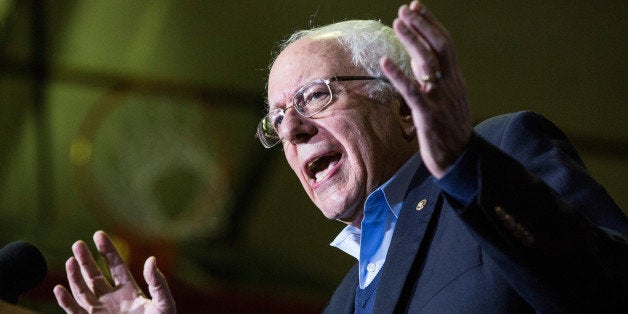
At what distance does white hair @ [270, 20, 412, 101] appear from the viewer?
1.86 m

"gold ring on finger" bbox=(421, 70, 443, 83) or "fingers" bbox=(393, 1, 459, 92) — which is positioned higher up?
"fingers" bbox=(393, 1, 459, 92)

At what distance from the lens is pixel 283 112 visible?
1896mm

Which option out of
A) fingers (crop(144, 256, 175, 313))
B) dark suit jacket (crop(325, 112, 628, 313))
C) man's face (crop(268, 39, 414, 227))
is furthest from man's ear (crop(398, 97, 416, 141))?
fingers (crop(144, 256, 175, 313))

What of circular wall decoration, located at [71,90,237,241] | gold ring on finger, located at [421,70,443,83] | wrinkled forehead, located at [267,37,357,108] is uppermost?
gold ring on finger, located at [421,70,443,83]

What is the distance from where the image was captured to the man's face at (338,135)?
69.2 inches

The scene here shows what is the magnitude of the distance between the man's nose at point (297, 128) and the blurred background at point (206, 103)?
2736mm

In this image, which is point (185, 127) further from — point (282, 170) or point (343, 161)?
point (343, 161)

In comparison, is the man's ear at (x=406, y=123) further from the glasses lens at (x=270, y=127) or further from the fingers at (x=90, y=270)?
the fingers at (x=90, y=270)

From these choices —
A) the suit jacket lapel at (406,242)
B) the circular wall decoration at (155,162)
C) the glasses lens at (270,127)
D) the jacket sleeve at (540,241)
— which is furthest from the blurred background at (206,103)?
the jacket sleeve at (540,241)

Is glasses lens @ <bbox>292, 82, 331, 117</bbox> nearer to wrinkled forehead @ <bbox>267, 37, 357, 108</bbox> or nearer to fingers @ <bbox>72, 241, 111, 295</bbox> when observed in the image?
wrinkled forehead @ <bbox>267, 37, 357, 108</bbox>

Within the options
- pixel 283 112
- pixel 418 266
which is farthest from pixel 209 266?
pixel 418 266

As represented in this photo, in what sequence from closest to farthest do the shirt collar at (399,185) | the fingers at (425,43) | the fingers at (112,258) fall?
1. the fingers at (425,43)
2. the shirt collar at (399,185)
3. the fingers at (112,258)

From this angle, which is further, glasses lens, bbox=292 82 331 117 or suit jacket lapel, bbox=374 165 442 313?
glasses lens, bbox=292 82 331 117

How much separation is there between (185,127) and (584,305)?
3.97 m
